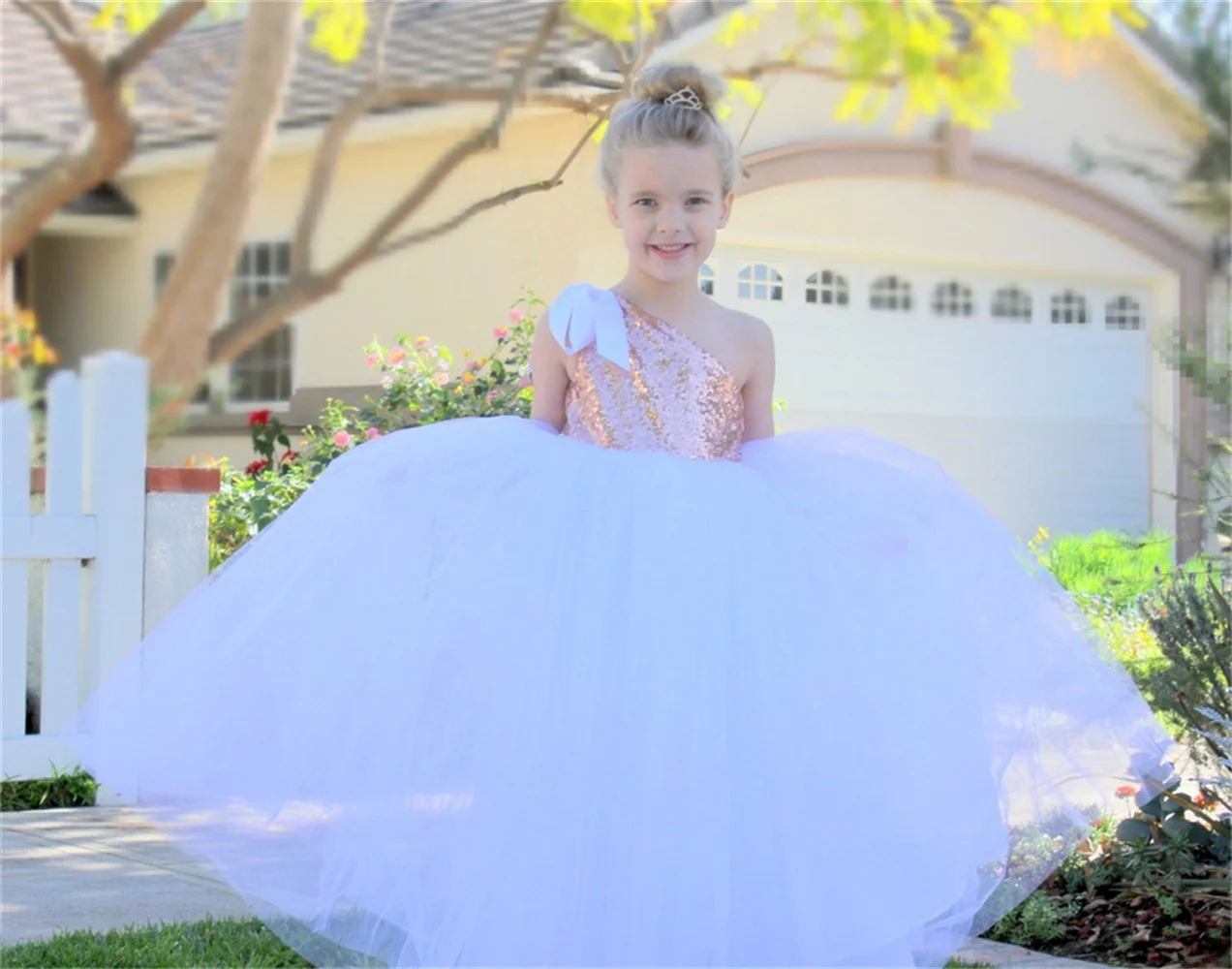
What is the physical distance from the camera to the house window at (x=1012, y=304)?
11.4 m

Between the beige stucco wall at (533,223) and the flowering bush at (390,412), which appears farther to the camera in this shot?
the beige stucco wall at (533,223)

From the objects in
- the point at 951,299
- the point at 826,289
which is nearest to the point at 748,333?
the point at 826,289

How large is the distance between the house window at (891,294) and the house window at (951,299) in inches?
11.7

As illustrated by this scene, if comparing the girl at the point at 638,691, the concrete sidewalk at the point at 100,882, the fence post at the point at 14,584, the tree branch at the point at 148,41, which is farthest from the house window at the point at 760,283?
the girl at the point at 638,691

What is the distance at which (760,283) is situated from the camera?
9.74m

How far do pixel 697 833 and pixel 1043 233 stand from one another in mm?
9509

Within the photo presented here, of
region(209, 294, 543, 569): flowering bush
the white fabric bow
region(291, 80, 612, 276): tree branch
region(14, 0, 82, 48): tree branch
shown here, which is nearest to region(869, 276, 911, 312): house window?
region(291, 80, 612, 276): tree branch

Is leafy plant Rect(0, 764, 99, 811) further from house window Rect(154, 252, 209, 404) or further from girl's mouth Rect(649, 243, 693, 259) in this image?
house window Rect(154, 252, 209, 404)

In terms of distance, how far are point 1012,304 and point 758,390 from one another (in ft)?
27.6

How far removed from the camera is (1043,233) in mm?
11336

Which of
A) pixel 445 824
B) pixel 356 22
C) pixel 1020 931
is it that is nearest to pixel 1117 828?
pixel 1020 931

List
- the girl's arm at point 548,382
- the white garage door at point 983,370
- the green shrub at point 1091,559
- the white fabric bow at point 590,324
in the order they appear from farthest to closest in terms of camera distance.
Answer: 1. the white garage door at point 983,370
2. the green shrub at point 1091,559
3. the girl's arm at point 548,382
4. the white fabric bow at point 590,324

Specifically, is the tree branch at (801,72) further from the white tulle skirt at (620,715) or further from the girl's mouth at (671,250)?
the white tulle skirt at (620,715)

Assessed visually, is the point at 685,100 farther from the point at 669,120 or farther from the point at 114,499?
the point at 114,499
